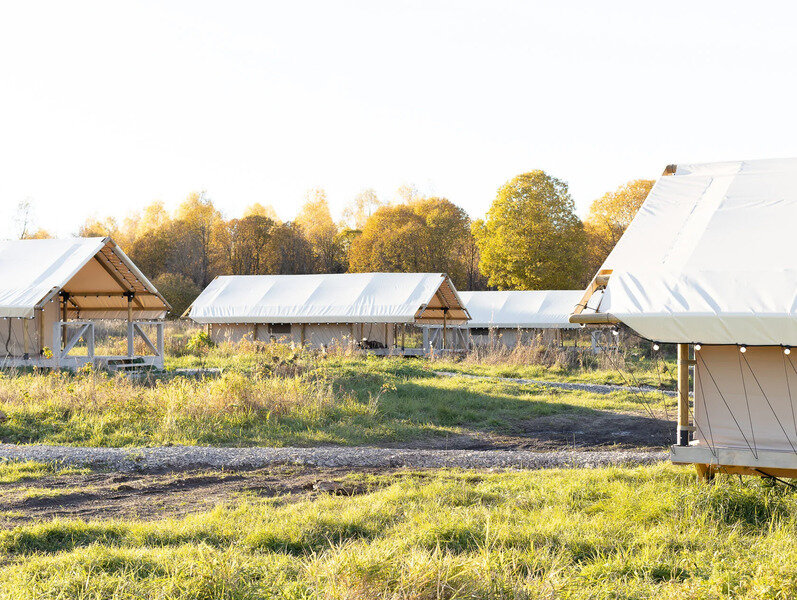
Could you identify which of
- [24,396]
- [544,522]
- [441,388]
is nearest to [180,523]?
[544,522]

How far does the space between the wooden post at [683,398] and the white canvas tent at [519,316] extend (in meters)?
31.7

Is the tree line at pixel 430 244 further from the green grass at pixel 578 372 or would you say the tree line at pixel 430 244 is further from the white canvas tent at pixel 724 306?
the white canvas tent at pixel 724 306

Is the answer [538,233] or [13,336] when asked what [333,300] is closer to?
[13,336]

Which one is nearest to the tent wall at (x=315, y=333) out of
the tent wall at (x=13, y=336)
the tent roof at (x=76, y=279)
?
the tent roof at (x=76, y=279)

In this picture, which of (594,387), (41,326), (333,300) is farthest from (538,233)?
(41,326)

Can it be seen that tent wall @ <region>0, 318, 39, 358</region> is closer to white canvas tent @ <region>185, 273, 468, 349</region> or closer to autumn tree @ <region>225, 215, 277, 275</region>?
white canvas tent @ <region>185, 273, 468, 349</region>

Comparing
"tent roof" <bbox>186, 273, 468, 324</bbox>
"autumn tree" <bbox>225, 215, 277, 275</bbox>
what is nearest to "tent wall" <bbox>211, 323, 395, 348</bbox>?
"tent roof" <bbox>186, 273, 468, 324</bbox>

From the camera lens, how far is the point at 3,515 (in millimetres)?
7887

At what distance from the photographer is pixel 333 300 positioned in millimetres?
35812

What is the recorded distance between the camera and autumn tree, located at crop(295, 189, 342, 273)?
65.6m

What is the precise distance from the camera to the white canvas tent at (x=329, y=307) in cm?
3444

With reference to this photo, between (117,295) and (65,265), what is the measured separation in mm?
3007

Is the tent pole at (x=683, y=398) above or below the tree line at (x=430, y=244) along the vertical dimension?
below

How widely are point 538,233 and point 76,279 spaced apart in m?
30.6
